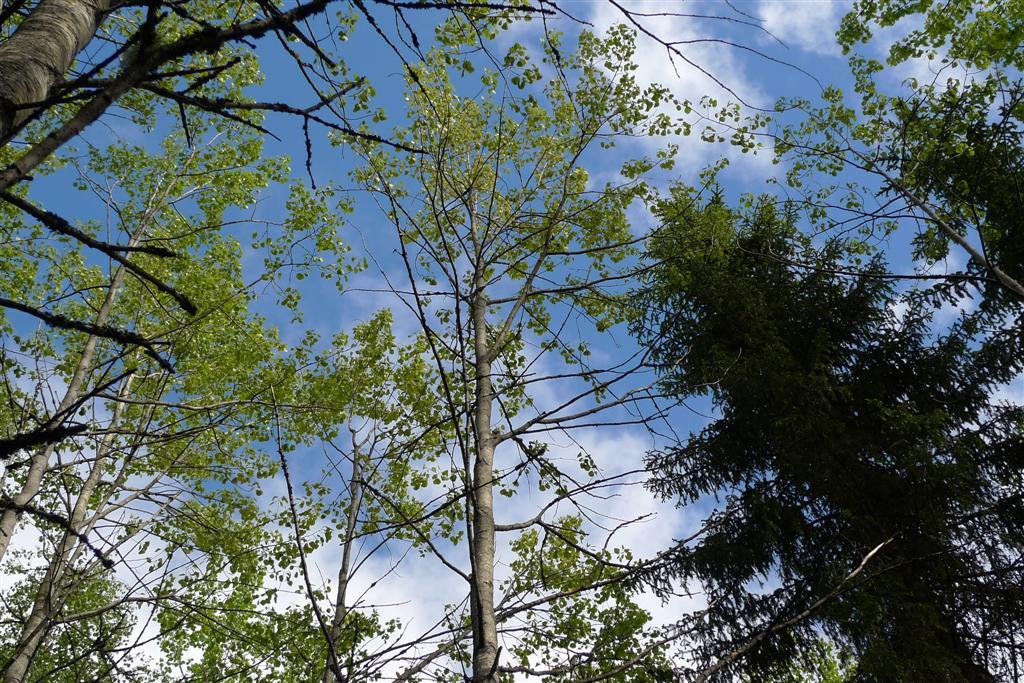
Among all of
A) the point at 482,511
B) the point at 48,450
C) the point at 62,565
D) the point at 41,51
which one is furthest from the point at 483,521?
the point at 62,565

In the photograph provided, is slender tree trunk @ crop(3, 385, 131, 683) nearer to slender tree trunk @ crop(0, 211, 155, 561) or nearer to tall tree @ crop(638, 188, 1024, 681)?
slender tree trunk @ crop(0, 211, 155, 561)

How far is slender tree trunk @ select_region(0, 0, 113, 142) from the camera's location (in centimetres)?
152

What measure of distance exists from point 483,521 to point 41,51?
104 inches

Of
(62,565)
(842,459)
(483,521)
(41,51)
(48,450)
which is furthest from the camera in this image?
(842,459)

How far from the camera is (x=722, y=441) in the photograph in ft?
35.0

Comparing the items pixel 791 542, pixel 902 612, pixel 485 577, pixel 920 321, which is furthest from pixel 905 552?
pixel 485 577

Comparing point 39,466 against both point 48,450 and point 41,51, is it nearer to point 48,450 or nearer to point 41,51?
point 48,450

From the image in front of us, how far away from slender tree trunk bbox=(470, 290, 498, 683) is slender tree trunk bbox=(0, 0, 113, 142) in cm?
173

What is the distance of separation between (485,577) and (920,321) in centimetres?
972

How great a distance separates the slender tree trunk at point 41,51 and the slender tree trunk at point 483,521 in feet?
5.68

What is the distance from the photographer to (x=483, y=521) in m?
3.44

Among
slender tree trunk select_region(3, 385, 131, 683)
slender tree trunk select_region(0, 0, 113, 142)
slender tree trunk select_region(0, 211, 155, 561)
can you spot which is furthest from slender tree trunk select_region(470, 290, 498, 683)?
slender tree trunk select_region(0, 211, 155, 561)

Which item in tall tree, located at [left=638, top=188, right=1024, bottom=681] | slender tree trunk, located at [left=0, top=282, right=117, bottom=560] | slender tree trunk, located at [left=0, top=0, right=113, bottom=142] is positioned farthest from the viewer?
tall tree, located at [left=638, top=188, right=1024, bottom=681]

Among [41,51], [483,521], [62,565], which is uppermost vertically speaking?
[62,565]
